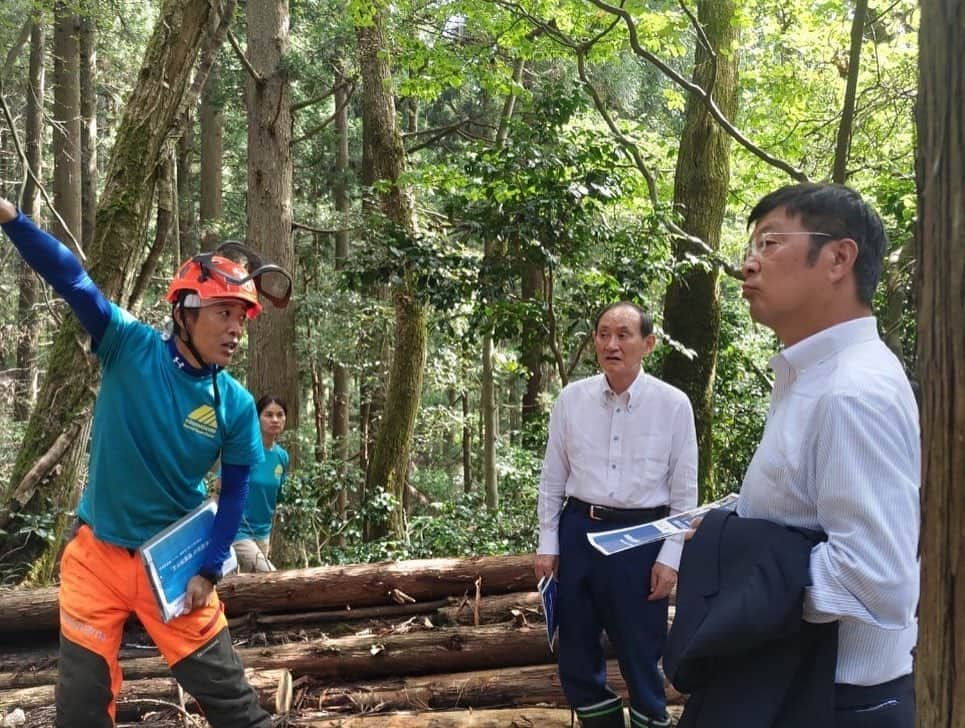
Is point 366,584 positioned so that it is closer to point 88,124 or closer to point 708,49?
point 708,49

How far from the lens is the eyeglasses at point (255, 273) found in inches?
133

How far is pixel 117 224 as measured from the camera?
6.01 m

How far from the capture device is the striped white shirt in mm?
1669

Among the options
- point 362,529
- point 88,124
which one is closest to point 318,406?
point 88,124

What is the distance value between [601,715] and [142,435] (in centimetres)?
248

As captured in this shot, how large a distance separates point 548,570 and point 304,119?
15970 millimetres

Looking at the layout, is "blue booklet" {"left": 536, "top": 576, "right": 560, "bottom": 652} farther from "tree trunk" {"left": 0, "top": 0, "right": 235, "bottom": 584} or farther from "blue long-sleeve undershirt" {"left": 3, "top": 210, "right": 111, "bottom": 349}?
"tree trunk" {"left": 0, "top": 0, "right": 235, "bottom": 584}

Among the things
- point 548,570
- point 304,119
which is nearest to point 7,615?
point 548,570

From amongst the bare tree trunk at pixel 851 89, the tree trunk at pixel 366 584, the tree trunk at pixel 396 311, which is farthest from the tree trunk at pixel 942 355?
the tree trunk at pixel 396 311

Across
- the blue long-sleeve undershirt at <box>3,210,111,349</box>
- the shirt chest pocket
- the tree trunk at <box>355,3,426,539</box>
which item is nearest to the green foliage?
the tree trunk at <box>355,3,426,539</box>

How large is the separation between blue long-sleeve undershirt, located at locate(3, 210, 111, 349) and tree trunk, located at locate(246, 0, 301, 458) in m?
7.09

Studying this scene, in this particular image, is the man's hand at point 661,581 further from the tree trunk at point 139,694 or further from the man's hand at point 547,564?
the tree trunk at point 139,694

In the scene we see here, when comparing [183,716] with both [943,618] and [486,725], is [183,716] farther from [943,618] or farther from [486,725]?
[943,618]

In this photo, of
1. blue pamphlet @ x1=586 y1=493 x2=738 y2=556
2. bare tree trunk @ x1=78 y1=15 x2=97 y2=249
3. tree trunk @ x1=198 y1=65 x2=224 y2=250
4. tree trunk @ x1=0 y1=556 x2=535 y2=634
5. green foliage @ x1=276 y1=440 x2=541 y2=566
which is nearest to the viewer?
blue pamphlet @ x1=586 y1=493 x2=738 y2=556
